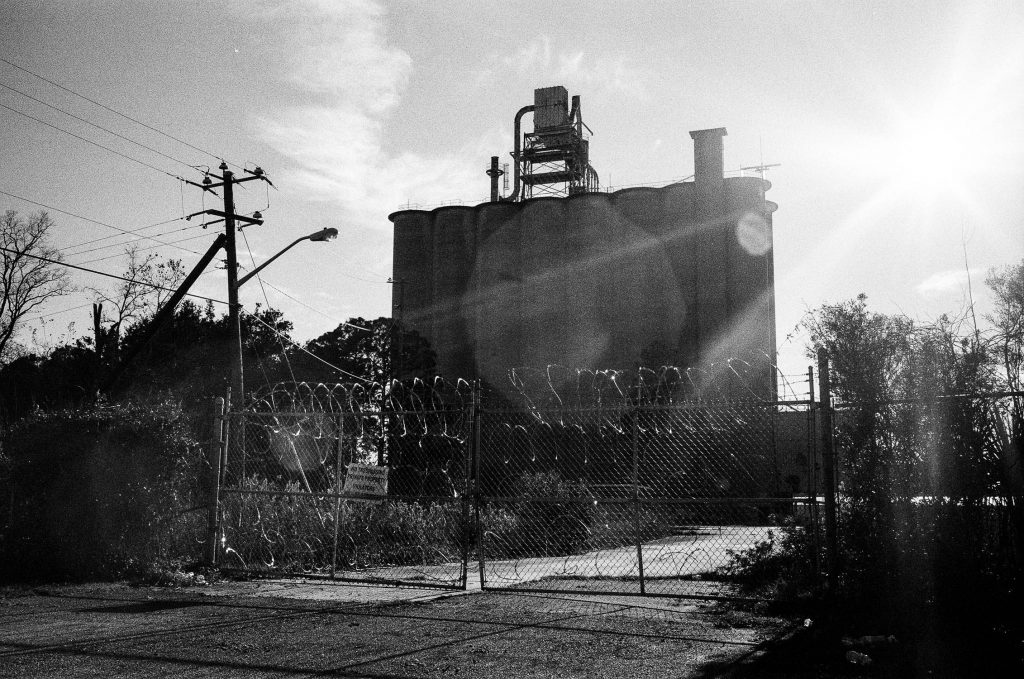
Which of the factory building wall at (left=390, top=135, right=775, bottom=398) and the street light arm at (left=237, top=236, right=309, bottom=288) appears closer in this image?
the street light arm at (left=237, top=236, right=309, bottom=288)

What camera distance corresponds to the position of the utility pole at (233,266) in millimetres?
19859

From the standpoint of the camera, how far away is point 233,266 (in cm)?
2114

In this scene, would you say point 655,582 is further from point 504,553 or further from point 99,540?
point 99,540

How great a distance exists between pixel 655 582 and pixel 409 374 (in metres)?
28.5

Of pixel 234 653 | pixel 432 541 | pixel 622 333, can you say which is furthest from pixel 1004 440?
pixel 622 333

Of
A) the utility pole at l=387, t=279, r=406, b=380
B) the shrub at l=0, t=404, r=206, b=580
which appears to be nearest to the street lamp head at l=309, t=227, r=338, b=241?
the shrub at l=0, t=404, r=206, b=580

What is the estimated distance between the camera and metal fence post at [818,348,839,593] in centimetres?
792

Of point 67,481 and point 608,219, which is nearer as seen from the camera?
point 67,481

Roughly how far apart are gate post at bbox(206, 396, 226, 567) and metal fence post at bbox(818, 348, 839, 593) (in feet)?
25.6

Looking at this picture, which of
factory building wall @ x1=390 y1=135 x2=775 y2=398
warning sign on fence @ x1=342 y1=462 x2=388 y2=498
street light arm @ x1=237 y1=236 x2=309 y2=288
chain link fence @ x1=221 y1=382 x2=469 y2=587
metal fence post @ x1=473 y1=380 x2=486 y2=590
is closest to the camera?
metal fence post @ x1=473 y1=380 x2=486 y2=590

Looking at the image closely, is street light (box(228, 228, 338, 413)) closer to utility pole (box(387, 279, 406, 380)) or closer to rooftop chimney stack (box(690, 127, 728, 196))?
utility pole (box(387, 279, 406, 380))

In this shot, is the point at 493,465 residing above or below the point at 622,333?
below

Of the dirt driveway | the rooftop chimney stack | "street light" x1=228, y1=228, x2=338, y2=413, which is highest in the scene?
the rooftop chimney stack

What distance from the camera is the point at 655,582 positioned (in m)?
10.6
